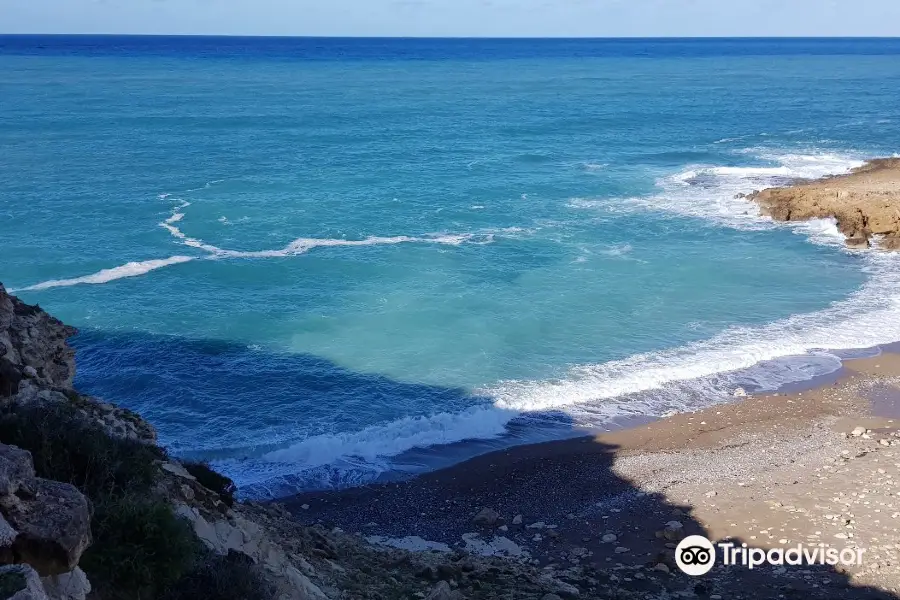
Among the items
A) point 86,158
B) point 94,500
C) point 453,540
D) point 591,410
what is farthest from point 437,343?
point 86,158

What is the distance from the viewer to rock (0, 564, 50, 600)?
741cm

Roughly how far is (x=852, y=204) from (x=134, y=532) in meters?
42.7

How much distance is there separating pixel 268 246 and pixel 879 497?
93.8 ft

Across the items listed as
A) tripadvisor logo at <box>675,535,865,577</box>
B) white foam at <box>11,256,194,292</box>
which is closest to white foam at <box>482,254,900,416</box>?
tripadvisor logo at <box>675,535,865,577</box>

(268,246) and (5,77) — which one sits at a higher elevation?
(5,77)

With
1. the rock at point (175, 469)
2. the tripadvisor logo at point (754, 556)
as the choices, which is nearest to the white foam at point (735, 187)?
the tripadvisor logo at point (754, 556)

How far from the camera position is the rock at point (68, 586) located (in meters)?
8.53

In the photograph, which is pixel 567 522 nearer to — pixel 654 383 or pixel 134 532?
pixel 654 383

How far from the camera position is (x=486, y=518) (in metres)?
19.1

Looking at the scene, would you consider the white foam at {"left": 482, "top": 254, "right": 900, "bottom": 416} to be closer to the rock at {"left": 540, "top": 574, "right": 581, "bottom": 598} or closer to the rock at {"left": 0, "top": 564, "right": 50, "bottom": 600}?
the rock at {"left": 540, "top": 574, "right": 581, "bottom": 598}

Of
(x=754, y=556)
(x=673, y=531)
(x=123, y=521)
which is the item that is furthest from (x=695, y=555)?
(x=123, y=521)

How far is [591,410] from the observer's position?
25.2 m

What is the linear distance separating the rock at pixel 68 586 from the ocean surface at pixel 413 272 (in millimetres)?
12090

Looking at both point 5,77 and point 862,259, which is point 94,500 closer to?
point 862,259
